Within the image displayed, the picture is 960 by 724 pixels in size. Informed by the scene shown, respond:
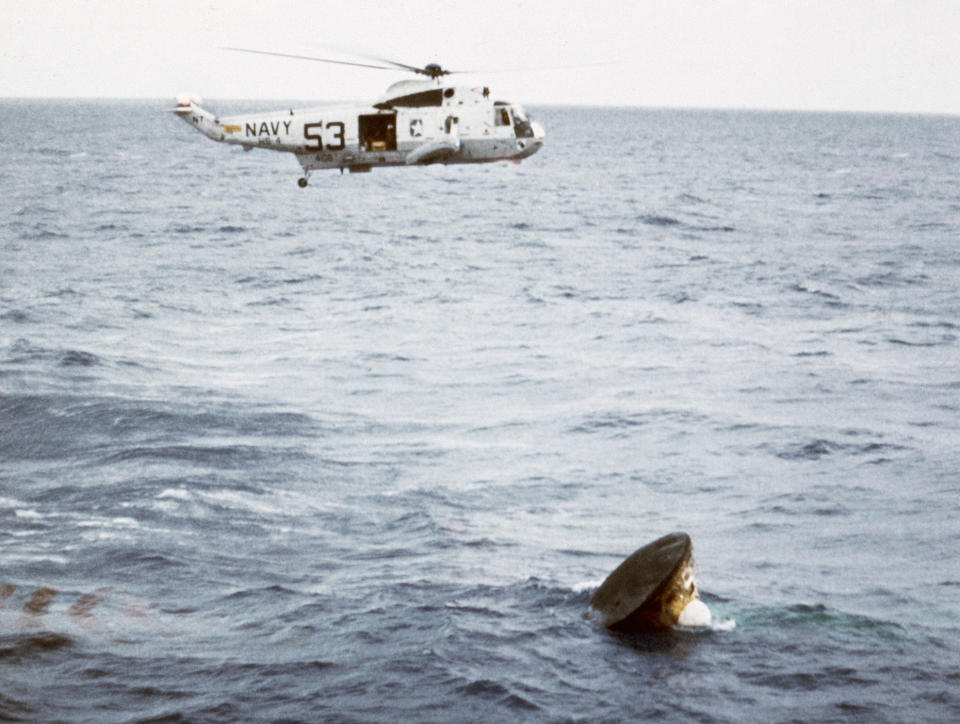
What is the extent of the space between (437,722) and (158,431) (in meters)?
24.3

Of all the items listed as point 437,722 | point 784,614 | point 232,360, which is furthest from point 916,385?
point 437,722

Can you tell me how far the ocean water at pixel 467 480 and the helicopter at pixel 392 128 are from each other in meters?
11.3

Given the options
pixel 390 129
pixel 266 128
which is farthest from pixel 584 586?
pixel 266 128

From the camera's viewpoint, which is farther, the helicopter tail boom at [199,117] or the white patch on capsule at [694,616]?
the helicopter tail boom at [199,117]

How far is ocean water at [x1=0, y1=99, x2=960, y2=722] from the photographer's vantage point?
1086 inches

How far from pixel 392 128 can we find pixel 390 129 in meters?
0.07

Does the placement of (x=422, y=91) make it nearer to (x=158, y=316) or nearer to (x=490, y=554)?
(x=490, y=554)

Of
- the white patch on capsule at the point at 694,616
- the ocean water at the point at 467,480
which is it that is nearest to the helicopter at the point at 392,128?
the ocean water at the point at 467,480

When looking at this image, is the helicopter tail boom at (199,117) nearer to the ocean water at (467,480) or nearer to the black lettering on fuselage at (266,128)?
the black lettering on fuselage at (266,128)

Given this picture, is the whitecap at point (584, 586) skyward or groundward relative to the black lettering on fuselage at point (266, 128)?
groundward

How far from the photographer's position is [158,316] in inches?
2667

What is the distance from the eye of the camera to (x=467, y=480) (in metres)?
42.2

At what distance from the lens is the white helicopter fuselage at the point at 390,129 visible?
35.2 meters

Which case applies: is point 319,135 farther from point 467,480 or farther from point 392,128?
point 467,480
